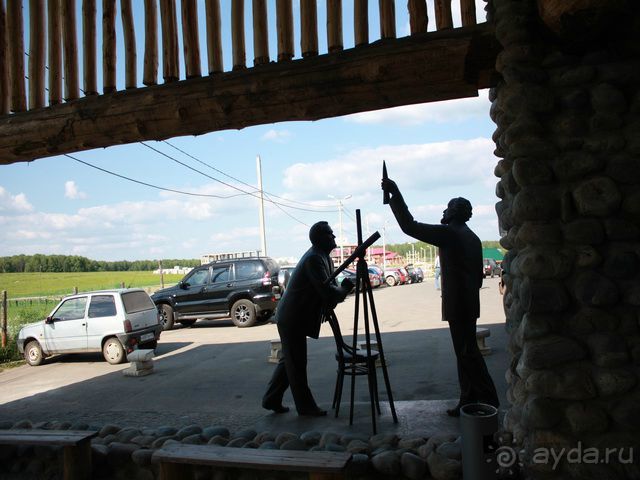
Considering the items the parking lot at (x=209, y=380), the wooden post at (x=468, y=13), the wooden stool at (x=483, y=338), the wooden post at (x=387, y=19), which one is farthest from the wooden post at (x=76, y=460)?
the wooden stool at (x=483, y=338)

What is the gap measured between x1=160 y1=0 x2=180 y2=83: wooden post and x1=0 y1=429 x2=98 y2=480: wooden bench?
9.25 feet

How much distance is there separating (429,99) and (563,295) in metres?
1.62

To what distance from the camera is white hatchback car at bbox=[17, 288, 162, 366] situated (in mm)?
9492

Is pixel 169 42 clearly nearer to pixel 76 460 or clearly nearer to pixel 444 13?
pixel 444 13

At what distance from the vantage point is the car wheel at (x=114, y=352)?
945 centimetres

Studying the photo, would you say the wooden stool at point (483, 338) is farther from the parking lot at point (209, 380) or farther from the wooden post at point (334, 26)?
the wooden post at point (334, 26)

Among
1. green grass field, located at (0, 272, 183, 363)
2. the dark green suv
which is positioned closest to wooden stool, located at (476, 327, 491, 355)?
the dark green suv

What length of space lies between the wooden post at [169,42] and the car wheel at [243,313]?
962cm

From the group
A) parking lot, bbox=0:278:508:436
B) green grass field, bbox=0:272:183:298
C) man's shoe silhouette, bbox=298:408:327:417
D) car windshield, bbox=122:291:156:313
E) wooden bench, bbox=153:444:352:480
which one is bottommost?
parking lot, bbox=0:278:508:436

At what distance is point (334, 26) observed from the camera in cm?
362

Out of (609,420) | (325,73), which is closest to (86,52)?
(325,73)

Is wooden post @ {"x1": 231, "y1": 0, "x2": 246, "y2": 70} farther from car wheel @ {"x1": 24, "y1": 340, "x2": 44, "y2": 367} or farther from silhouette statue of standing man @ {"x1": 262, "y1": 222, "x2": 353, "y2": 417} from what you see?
car wheel @ {"x1": 24, "y1": 340, "x2": 44, "y2": 367}

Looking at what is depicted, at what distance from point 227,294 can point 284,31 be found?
10431 mm

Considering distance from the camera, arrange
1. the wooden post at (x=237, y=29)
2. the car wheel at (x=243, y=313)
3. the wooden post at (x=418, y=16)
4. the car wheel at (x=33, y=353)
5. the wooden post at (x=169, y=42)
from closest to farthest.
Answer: the wooden post at (x=418, y=16) → the wooden post at (x=237, y=29) → the wooden post at (x=169, y=42) → the car wheel at (x=33, y=353) → the car wheel at (x=243, y=313)
